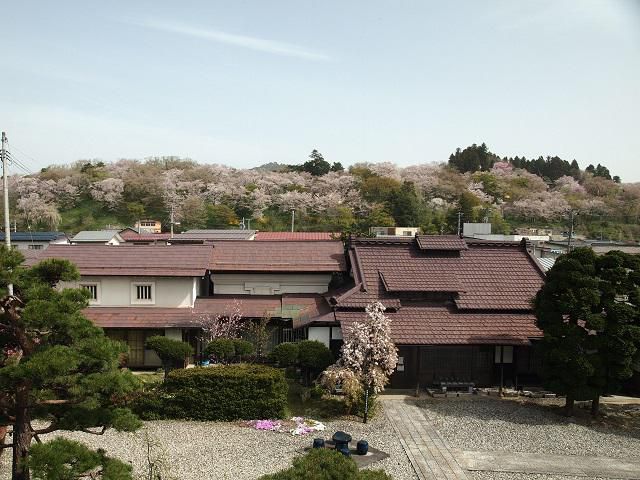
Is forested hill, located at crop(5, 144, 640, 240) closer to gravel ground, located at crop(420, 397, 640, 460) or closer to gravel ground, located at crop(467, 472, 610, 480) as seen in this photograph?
gravel ground, located at crop(420, 397, 640, 460)

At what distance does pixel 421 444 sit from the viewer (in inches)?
571

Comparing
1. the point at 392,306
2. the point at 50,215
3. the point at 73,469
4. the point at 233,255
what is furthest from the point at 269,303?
the point at 50,215

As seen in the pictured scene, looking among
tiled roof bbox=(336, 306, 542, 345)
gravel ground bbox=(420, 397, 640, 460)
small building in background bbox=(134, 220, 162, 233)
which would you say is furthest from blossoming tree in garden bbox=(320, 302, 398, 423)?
small building in background bbox=(134, 220, 162, 233)

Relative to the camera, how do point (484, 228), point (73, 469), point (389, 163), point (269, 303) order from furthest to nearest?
point (389, 163) < point (484, 228) < point (269, 303) < point (73, 469)

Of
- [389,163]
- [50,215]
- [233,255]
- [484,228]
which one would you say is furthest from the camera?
[389,163]

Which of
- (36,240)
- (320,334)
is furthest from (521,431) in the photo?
(36,240)

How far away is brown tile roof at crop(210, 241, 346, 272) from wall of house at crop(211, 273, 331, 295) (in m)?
0.51

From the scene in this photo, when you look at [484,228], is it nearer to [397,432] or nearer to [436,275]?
[436,275]

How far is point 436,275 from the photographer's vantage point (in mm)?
21406

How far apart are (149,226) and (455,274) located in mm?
49388

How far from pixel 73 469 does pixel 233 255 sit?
17.4 metres

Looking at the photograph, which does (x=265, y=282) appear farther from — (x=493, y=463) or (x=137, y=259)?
(x=493, y=463)

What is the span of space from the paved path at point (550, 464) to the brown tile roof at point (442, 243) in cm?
1025

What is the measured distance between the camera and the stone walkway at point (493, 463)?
12.9m
